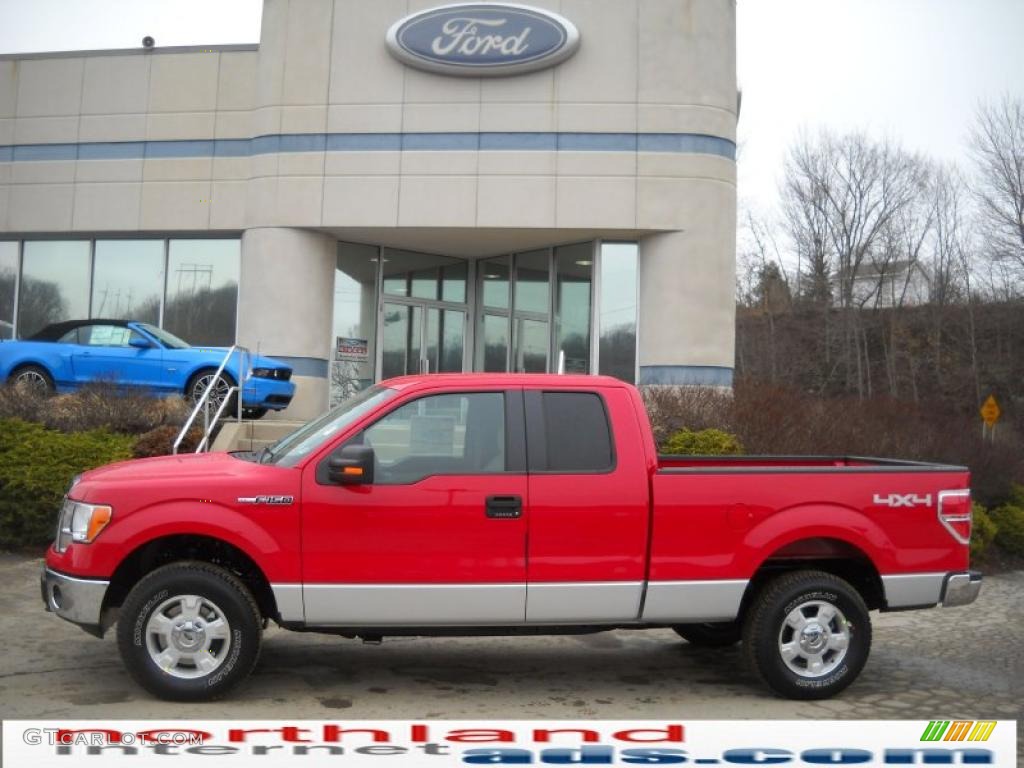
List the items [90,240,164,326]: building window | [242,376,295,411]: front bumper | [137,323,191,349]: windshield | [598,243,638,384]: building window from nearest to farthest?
[242,376,295,411]: front bumper < [137,323,191,349]: windshield < [598,243,638,384]: building window < [90,240,164,326]: building window

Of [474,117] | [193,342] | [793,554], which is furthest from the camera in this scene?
[193,342]

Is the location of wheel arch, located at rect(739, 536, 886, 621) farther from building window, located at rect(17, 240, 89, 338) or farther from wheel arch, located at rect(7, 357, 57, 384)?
building window, located at rect(17, 240, 89, 338)

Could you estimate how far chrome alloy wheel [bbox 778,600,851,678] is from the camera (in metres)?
6.10

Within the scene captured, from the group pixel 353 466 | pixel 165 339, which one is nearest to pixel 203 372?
pixel 165 339

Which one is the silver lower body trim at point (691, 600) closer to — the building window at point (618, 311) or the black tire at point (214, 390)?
the black tire at point (214, 390)

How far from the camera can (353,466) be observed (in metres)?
5.59

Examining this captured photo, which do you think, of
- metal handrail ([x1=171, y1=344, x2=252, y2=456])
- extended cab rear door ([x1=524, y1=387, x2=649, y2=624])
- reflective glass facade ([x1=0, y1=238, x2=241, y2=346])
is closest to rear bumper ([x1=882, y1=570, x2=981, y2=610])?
extended cab rear door ([x1=524, y1=387, x2=649, y2=624])

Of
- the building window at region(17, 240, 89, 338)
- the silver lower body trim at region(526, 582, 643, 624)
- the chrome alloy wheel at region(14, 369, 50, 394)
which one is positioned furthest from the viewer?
the building window at region(17, 240, 89, 338)

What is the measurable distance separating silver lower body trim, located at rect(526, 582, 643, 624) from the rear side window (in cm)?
69

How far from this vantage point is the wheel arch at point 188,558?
5844 millimetres

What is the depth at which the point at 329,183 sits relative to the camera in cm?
1881
